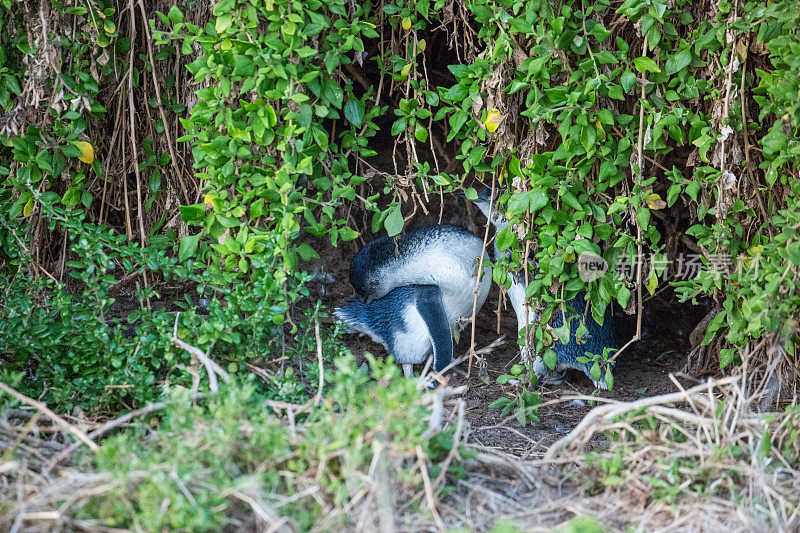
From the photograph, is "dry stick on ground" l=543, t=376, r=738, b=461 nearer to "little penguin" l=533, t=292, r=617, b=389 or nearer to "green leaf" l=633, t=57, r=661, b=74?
"little penguin" l=533, t=292, r=617, b=389

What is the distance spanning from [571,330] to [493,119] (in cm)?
108

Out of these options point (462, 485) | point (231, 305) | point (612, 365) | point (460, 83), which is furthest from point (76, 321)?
point (612, 365)

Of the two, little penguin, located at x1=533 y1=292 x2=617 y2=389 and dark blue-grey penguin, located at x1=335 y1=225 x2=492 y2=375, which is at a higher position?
dark blue-grey penguin, located at x1=335 y1=225 x2=492 y2=375

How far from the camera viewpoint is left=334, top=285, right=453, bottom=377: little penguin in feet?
10.6

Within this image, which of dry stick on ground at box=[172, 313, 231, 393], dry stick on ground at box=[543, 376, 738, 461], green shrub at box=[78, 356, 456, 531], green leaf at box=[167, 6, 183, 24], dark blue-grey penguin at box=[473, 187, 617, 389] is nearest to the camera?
green shrub at box=[78, 356, 456, 531]

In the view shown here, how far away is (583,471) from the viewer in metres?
2.14

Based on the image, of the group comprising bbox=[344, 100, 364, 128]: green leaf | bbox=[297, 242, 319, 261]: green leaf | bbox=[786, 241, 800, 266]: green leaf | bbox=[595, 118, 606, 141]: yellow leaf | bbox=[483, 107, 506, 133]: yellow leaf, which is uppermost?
bbox=[344, 100, 364, 128]: green leaf

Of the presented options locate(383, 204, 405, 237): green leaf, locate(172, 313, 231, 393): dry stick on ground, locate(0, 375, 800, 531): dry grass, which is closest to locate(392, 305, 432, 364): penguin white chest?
locate(383, 204, 405, 237): green leaf

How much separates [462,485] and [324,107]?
136cm

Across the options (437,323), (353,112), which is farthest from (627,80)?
(437,323)

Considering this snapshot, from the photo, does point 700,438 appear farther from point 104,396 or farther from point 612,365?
point 104,396

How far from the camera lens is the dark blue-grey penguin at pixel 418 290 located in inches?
131

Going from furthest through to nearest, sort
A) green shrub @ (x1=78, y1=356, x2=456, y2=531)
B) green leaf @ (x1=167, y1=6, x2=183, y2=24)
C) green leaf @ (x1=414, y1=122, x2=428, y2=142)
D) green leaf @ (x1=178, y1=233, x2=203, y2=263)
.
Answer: green leaf @ (x1=414, y1=122, x2=428, y2=142) < green leaf @ (x1=178, y1=233, x2=203, y2=263) < green leaf @ (x1=167, y1=6, x2=183, y2=24) < green shrub @ (x1=78, y1=356, x2=456, y2=531)

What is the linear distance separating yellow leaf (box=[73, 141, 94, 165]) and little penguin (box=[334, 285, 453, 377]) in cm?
125
